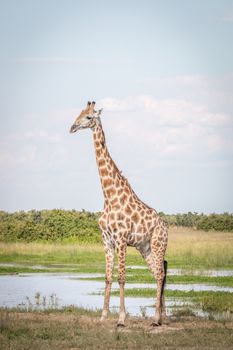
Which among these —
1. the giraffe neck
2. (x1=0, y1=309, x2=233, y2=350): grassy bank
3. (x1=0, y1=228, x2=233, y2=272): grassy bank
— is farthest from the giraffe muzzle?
(x1=0, y1=228, x2=233, y2=272): grassy bank

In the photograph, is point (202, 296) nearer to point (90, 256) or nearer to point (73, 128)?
point (73, 128)

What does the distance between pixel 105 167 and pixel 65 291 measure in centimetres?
997

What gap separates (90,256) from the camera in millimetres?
44906

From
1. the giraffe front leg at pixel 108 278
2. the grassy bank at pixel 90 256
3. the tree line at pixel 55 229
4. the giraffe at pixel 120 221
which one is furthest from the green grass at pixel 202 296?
the tree line at pixel 55 229

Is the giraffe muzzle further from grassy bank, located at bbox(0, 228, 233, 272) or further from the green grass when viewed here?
grassy bank, located at bbox(0, 228, 233, 272)

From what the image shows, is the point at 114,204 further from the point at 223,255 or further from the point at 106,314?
the point at 223,255

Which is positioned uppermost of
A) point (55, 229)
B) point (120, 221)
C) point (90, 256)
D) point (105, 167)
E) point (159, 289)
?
point (55, 229)

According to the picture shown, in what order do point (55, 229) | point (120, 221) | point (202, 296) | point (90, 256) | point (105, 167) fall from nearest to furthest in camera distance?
point (120, 221)
point (105, 167)
point (202, 296)
point (90, 256)
point (55, 229)

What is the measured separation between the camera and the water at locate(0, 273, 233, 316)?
2283 cm

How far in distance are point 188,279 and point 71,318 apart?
13.2m

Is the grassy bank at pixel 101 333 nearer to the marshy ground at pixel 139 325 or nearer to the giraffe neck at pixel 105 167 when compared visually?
the marshy ground at pixel 139 325

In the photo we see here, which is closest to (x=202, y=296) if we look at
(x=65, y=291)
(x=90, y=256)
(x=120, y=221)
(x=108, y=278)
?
(x=65, y=291)

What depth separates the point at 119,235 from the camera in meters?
17.7

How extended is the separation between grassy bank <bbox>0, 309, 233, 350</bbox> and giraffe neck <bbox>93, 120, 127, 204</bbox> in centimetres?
258
